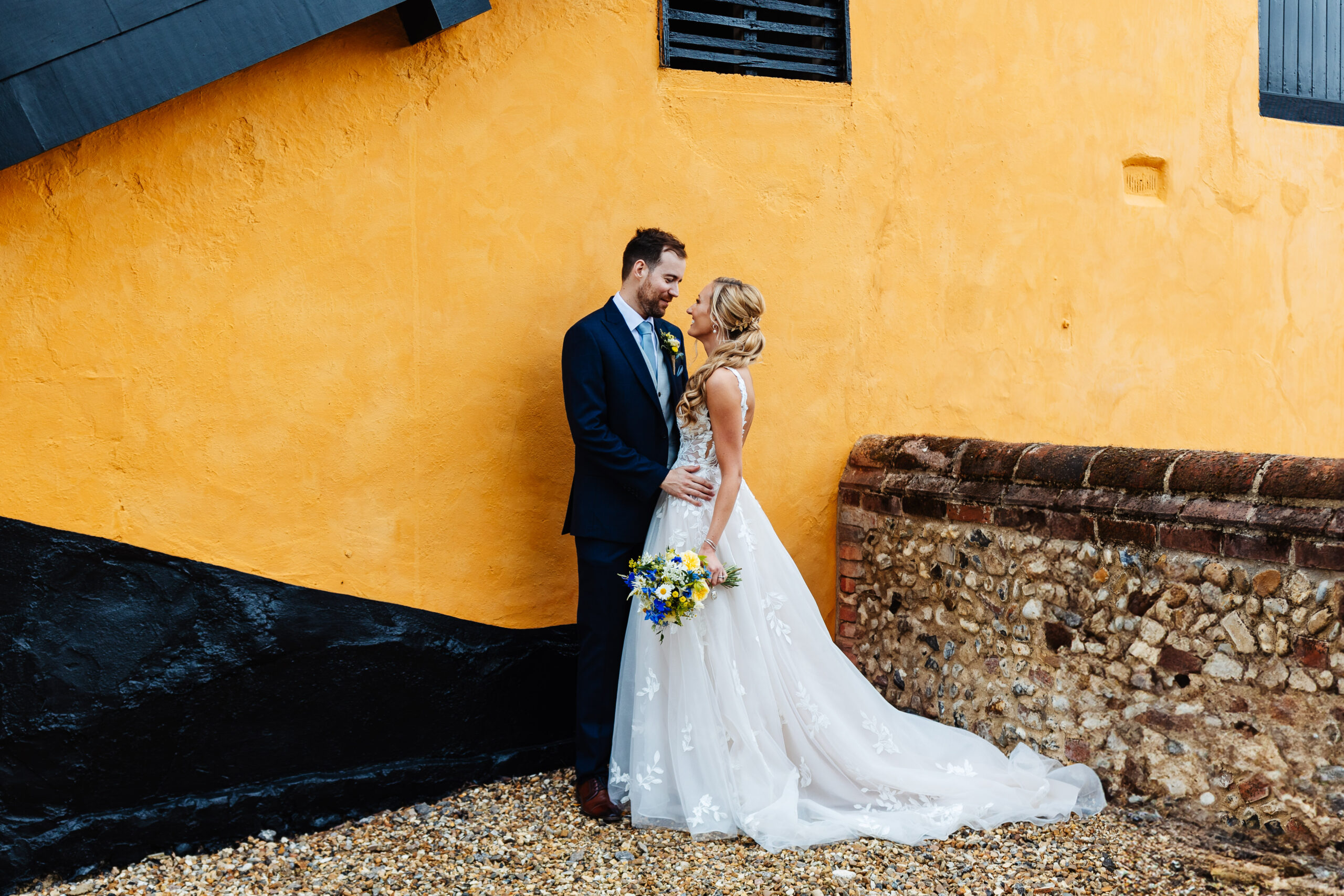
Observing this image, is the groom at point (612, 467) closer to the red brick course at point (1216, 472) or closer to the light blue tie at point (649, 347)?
the light blue tie at point (649, 347)

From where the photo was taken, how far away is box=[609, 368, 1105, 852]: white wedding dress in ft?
11.4

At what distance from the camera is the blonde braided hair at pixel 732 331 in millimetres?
3693

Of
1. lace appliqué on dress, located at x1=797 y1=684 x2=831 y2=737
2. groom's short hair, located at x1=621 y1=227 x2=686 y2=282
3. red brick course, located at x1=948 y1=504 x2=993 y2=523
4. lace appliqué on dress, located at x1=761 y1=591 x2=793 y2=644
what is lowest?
lace appliqué on dress, located at x1=797 y1=684 x2=831 y2=737

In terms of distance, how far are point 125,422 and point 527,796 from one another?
2.02 metres

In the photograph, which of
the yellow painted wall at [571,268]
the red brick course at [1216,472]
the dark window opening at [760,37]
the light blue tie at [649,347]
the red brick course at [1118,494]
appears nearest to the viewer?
the red brick course at [1118,494]

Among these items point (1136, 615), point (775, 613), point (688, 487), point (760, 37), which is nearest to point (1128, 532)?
point (1136, 615)

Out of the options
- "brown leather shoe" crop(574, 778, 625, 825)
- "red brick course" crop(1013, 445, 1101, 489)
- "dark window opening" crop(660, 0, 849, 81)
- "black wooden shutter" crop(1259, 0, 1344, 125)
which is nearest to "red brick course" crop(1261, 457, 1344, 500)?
"red brick course" crop(1013, 445, 1101, 489)

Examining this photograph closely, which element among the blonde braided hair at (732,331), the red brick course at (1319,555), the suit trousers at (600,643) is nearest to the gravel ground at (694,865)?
the suit trousers at (600,643)

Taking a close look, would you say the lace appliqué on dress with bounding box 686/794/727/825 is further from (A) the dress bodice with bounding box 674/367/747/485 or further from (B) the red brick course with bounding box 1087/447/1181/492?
(B) the red brick course with bounding box 1087/447/1181/492

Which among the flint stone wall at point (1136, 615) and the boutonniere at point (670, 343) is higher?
the boutonniere at point (670, 343)

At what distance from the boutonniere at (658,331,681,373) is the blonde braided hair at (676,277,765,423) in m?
0.22

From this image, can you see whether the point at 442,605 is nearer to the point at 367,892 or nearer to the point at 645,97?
the point at 367,892

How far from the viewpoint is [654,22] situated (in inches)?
169

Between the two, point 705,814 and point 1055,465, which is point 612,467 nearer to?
point 705,814
